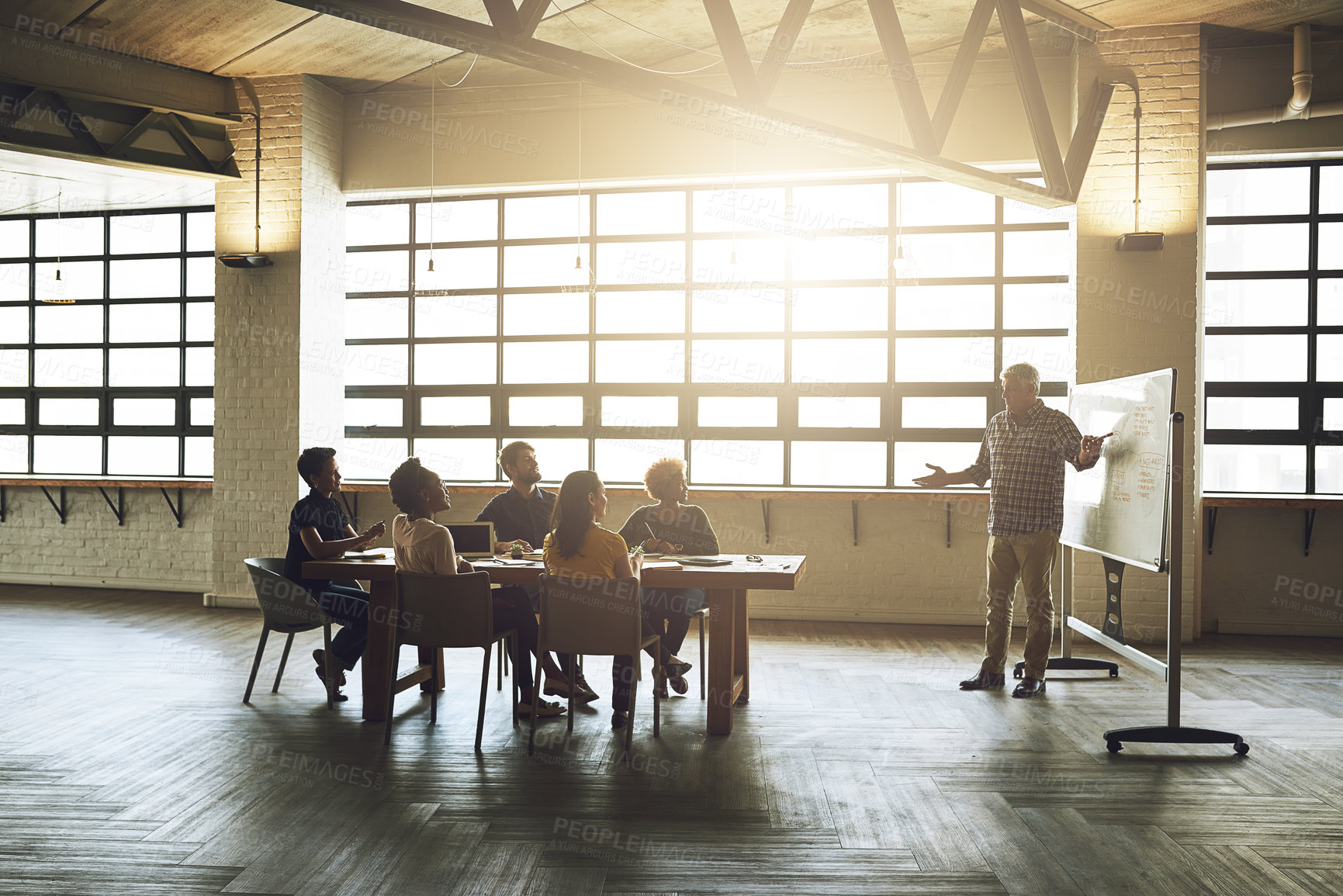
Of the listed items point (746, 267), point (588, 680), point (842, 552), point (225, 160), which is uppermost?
point (225, 160)

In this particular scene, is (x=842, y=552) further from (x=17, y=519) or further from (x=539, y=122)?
(x=17, y=519)

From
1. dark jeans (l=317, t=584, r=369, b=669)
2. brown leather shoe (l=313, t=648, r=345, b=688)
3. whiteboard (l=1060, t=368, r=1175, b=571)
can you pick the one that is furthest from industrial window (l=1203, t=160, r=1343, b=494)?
brown leather shoe (l=313, t=648, r=345, b=688)

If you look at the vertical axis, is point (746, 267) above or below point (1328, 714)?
above

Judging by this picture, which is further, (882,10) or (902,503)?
(902,503)

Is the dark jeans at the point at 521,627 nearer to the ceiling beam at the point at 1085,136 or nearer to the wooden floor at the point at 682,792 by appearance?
the wooden floor at the point at 682,792

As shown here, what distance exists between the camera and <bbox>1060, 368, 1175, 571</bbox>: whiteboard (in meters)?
4.08

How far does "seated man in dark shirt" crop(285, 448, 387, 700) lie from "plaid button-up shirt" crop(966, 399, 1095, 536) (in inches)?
131

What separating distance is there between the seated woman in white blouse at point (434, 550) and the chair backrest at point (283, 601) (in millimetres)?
631

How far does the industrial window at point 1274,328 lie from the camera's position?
→ 6484 millimetres

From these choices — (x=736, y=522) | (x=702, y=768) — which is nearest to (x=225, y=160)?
(x=736, y=522)

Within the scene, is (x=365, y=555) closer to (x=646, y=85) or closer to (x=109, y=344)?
(x=646, y=85)

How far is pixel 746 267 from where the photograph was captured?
23.3ft

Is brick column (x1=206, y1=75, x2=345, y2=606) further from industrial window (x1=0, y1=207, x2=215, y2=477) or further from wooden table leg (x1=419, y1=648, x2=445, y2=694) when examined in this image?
wooden table leg (x1=419, y1=648, x2=445, y2=694)

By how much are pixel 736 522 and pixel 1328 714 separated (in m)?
3.81
